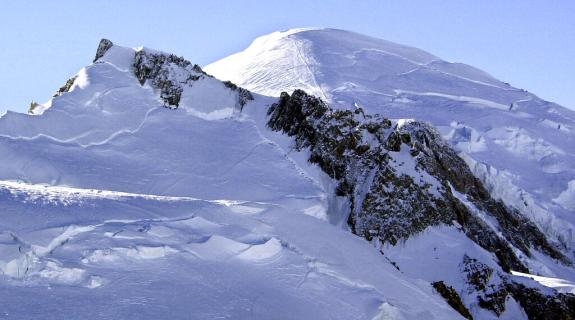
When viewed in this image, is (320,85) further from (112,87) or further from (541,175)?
(112,87)

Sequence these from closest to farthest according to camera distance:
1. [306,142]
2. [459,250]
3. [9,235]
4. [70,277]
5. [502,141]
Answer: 1. [70,277]
2. [9,235]
3. [459,250]
4. [306,142]
5. [502,141]

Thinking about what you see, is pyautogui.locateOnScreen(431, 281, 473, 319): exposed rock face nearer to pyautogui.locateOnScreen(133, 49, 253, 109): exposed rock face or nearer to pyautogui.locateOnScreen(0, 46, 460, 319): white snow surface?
pyautogui.locateOnScreen(0, 46, 460, 319): white snow surface

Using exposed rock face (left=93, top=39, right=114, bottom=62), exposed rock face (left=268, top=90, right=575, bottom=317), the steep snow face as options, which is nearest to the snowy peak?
the steep snow face

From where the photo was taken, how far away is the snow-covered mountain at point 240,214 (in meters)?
16.6

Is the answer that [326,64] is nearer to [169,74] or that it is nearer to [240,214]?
[169,74]

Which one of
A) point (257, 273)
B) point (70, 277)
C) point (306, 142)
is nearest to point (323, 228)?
point (257, 273)

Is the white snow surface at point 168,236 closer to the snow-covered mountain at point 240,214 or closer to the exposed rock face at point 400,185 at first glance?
the snow-covered mountain at point 240,214

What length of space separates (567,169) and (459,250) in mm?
24988

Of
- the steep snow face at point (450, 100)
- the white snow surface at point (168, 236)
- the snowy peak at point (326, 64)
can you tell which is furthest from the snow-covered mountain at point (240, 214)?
the snowy peak at point (326, 64)

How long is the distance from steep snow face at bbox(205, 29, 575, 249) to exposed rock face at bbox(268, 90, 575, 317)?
4.47 metres

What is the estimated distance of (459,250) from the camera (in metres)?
29.3

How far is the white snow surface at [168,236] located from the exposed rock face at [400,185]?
159 cm

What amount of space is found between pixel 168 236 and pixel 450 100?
44.6 meters

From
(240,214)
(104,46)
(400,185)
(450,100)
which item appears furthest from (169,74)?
(450,100)
